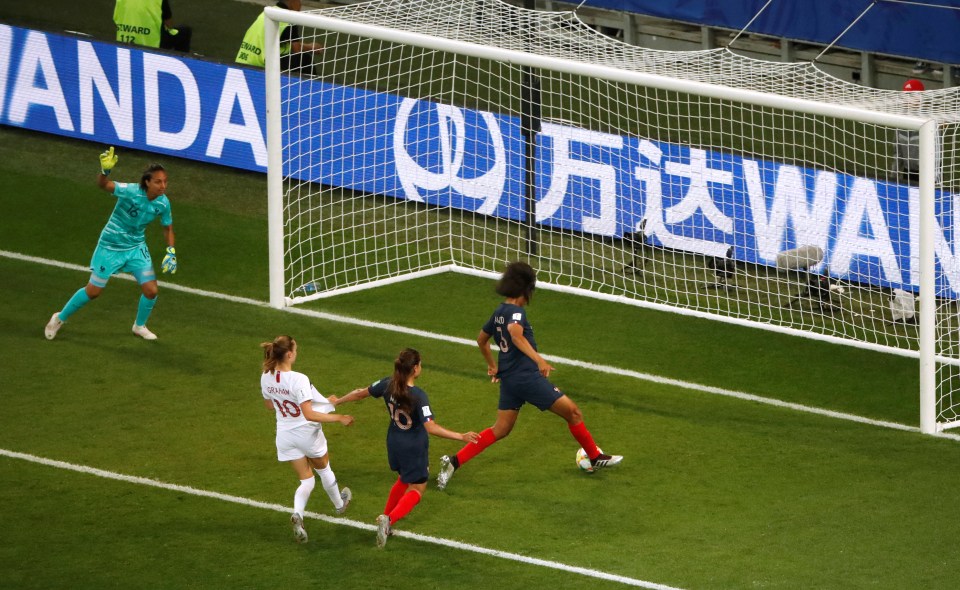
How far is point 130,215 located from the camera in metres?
13.8

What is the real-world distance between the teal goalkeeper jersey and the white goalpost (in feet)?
5.33

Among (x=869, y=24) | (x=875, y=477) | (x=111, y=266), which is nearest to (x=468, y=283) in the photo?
(x=111, y=266)

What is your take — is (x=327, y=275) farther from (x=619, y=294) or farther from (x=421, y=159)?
(x=619, y=294)

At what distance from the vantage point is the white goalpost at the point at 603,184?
48.0 ft

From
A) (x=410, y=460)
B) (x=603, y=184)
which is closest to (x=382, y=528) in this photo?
(x=410, y=460)

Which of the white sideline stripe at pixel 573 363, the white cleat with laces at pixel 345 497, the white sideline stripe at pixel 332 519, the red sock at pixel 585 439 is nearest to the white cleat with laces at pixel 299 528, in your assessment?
the white sideline stripe at pixel 332 519

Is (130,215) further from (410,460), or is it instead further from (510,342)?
(410,460)

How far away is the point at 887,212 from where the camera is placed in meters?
15.2

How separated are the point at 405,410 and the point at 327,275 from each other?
5.97 m

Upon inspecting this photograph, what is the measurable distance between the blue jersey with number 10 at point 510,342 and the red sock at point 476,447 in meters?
0.51

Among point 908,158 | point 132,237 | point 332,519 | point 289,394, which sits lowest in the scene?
point 332,519

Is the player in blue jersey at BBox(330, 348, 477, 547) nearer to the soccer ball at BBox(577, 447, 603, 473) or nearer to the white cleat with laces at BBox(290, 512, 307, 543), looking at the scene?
the white cleat with laces at BBox(290, 512, 307, 543)

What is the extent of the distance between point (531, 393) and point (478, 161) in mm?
5569

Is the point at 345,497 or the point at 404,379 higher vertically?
the point at 404,379
